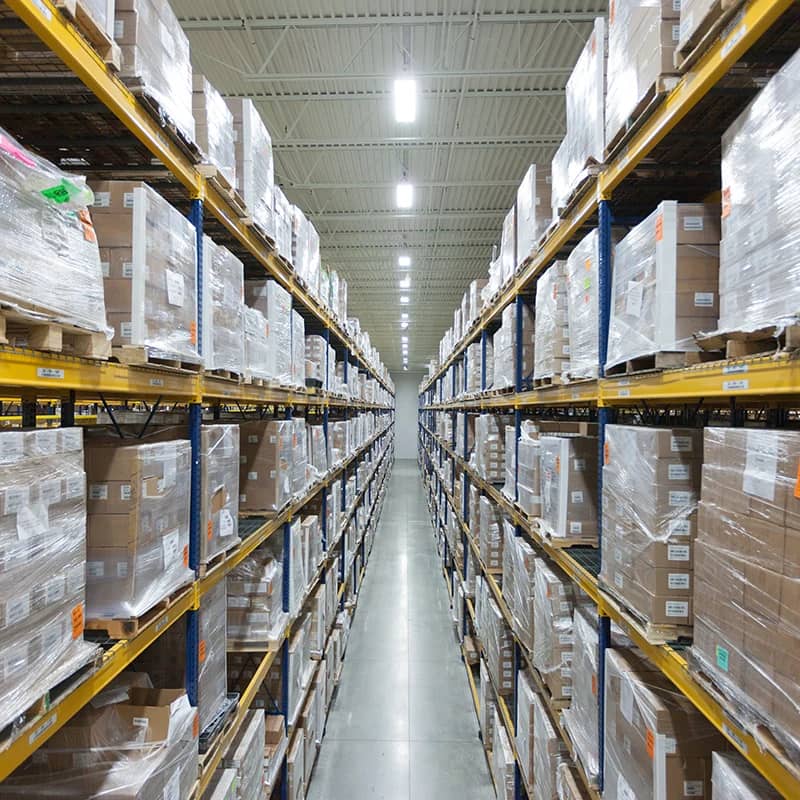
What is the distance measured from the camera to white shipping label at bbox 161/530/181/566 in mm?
2123

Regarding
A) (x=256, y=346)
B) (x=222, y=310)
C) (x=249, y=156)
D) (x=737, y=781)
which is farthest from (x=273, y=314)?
(x=737, y=781)

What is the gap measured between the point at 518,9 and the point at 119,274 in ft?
18.2

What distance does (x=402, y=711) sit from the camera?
221 inches

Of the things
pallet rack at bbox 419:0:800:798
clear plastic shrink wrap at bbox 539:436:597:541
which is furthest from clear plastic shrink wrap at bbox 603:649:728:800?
clear plastic shrink wrap at bbox 539:436:597:541

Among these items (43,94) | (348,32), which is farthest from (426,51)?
(43,94)

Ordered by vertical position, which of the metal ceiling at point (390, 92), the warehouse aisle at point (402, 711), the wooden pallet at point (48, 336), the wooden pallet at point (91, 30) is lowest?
the warehouse aisle at point (402, 711)

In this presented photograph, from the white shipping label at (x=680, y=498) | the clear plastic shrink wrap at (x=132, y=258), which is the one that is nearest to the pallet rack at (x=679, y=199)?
the white shipping label at (x=680, y=498)

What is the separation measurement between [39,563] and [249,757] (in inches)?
89.1

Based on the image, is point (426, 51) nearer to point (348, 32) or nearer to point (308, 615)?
point (348, 32)

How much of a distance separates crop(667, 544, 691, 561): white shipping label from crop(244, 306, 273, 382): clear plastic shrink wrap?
226cm

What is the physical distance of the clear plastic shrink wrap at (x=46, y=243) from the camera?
1.33 m

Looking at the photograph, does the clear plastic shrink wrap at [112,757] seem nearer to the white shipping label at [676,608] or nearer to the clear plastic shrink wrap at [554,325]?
the white shipping label at [676,608]

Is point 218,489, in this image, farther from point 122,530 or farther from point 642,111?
point 642,111

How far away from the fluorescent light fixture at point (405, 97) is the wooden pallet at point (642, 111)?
412 cm
